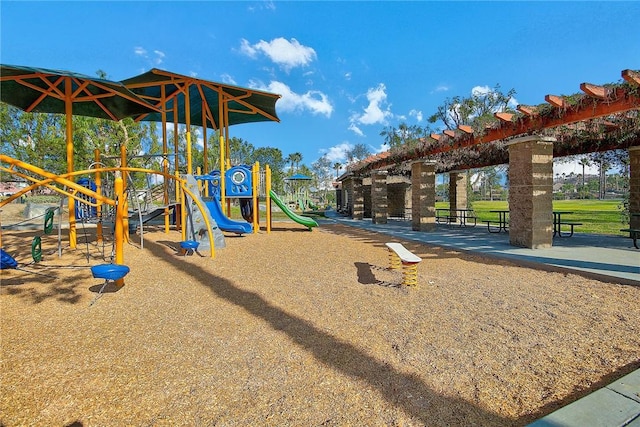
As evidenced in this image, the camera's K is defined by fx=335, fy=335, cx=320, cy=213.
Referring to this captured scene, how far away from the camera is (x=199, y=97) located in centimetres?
1215

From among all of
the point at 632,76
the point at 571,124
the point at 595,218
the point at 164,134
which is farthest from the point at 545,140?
the point at 595,218

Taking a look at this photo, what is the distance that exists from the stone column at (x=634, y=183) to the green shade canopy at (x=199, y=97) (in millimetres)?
10883

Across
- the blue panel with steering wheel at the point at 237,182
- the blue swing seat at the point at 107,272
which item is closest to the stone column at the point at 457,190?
the blue panel with steering wheel at the point at 237,182

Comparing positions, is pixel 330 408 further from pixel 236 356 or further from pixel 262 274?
pixel 262 274

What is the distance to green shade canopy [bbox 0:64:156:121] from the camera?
7.35 metres

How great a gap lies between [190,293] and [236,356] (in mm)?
2258

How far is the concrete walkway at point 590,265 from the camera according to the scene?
6.46ft

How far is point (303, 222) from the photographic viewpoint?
42.2ft

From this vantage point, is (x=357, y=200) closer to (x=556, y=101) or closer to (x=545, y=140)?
(x=545, y=140)

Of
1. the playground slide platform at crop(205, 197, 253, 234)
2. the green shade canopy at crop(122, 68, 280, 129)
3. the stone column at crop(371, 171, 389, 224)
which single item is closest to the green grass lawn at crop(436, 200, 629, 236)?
the stone column at crop(371, 171, 389, 224)

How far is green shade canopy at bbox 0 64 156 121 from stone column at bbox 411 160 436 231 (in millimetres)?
8965

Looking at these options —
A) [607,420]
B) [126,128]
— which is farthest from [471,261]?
[126,128]

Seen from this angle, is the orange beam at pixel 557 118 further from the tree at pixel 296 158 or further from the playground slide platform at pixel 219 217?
the tree at pixel 296 158

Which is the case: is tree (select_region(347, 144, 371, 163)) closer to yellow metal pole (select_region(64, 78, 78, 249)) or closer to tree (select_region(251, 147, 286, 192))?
tree (select_region(251, 147, 286, 192))
